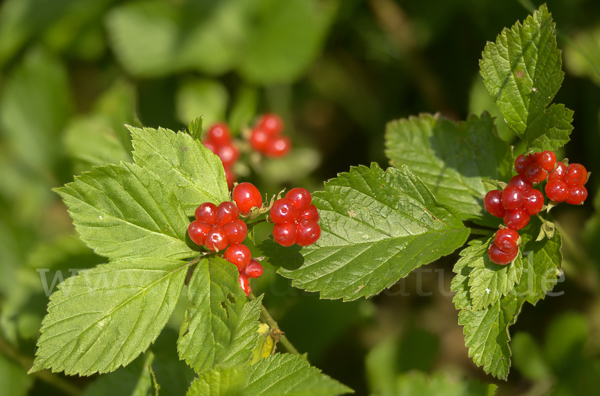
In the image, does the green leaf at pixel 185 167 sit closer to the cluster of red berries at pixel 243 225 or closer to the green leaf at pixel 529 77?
the cluster of red berries at pixel 243 225

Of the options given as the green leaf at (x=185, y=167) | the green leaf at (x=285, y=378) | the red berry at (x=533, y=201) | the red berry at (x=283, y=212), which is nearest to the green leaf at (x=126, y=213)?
the green leaf at (x=185, y=167)

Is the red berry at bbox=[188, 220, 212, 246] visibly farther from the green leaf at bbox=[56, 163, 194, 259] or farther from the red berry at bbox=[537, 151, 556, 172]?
the red berry at bbox=[537, 151, 556, 172]

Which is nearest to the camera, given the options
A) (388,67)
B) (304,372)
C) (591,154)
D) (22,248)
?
(304,372)

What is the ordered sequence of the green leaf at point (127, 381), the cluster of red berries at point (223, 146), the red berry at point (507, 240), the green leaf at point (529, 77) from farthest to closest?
the cluster of red berries at point (223, 146), the green leaf at point (127, 381), the green leaf at point (529, 77), the red berry at point (507, 240)

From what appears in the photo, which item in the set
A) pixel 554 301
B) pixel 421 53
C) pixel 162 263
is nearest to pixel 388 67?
pixel 421 53

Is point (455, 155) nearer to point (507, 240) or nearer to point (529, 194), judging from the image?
point (529, 194)

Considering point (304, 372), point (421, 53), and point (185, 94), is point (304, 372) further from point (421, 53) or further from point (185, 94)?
point (421, 53)

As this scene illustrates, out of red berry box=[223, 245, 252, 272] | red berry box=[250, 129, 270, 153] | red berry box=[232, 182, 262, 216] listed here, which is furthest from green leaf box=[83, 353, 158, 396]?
red berry box=[250, 129, 270, 153]

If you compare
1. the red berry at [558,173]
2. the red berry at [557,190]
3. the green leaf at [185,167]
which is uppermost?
the green leaf at [185,167]
